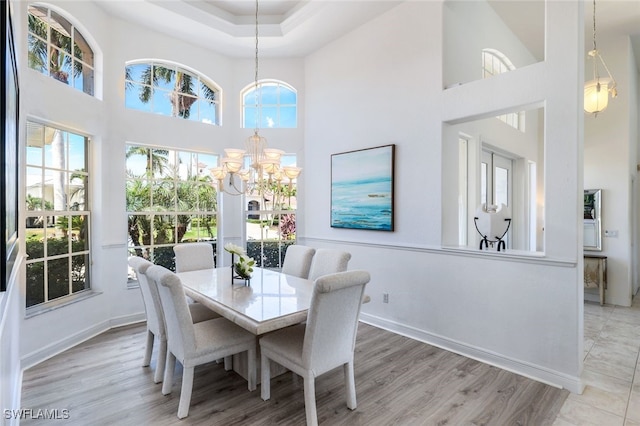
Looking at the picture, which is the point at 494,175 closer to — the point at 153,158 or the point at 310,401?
the point at 310,401

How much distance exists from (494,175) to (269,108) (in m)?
3.50

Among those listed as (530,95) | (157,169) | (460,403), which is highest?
(530,95)

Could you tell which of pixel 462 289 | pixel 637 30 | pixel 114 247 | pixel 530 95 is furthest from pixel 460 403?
pixel 637 30

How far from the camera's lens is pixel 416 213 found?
3.55 metres

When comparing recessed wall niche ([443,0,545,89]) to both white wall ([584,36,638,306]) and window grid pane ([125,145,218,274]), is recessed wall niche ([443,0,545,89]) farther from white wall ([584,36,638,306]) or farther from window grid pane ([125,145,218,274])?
window grid pane ([125,145,218,274])

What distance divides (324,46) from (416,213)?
9.17ft

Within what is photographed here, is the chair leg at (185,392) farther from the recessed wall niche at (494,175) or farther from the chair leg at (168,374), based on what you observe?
the recessed wall niche at (494,175)

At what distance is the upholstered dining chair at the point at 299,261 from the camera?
11.2 feet

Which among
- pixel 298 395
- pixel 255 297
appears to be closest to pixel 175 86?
pixel 255 297

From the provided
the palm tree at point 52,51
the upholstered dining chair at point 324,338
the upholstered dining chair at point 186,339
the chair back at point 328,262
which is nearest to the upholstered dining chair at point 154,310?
the upholstered dining chair at point 186,339

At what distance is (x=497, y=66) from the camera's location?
177 inches

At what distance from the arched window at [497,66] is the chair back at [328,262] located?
286 centimetres

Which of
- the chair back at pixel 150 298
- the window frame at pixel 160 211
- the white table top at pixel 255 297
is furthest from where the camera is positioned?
the window frame at pixel 160 211

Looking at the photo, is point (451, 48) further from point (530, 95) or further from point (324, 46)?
point (324, 46)
